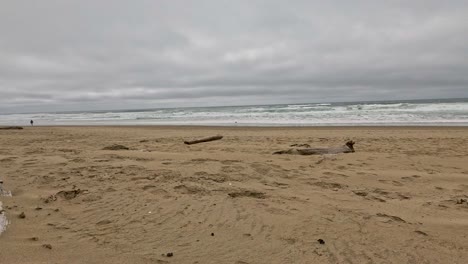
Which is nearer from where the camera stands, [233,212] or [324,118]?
[233,212]

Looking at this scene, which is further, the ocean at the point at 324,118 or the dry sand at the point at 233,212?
the ocean at the point at 324,118

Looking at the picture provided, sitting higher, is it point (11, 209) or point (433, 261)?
point (11, 209)

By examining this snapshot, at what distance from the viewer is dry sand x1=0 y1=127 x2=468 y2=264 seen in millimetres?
3086

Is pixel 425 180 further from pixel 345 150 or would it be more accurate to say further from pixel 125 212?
pixel 125 212

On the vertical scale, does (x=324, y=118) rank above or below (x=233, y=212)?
above

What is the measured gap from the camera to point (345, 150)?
29.2 ft

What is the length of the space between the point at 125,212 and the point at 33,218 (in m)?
1.03

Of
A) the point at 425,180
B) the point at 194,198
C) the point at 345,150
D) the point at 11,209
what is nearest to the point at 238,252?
the point at 194,198

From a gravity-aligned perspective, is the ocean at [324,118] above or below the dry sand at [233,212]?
above

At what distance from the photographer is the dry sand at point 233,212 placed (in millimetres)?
3086

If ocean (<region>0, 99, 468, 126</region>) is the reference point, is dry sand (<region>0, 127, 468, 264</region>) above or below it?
below

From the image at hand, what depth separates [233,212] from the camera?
4137 millimetres

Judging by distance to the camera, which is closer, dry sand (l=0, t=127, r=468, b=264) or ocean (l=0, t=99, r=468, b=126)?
dry sand (l=0, t=127, r=468, b=264)

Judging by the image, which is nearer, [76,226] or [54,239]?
[54,239]
